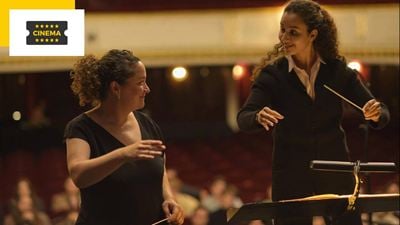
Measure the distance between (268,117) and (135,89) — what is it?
53 centimetres

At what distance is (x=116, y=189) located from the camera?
3.04 metres

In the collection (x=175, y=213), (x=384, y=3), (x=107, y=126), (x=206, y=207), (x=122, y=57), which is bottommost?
(x=206, y=207)

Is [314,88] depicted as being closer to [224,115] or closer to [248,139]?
[248,139]

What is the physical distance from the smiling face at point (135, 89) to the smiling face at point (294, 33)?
0.71m

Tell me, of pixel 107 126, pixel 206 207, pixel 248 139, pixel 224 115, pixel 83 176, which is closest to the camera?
pixel 83 176

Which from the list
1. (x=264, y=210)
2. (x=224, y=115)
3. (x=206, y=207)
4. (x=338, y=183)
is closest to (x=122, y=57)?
(x=264, y=210)

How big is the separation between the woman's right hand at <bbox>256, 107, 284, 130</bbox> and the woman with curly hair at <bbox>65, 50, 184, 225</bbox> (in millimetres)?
430

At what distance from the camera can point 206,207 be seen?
7.90 m

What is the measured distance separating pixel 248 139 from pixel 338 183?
810 cm

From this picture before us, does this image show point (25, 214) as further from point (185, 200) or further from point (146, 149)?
point (146, 149)

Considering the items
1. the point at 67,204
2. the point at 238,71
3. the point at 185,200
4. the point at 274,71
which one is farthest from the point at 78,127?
the point at 238,71

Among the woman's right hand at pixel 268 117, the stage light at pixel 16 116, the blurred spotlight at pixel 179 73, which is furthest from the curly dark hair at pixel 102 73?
the blurred spotlight at pixel 179 73

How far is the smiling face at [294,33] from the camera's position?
348cm

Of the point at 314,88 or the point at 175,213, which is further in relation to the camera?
the point at 314,88
